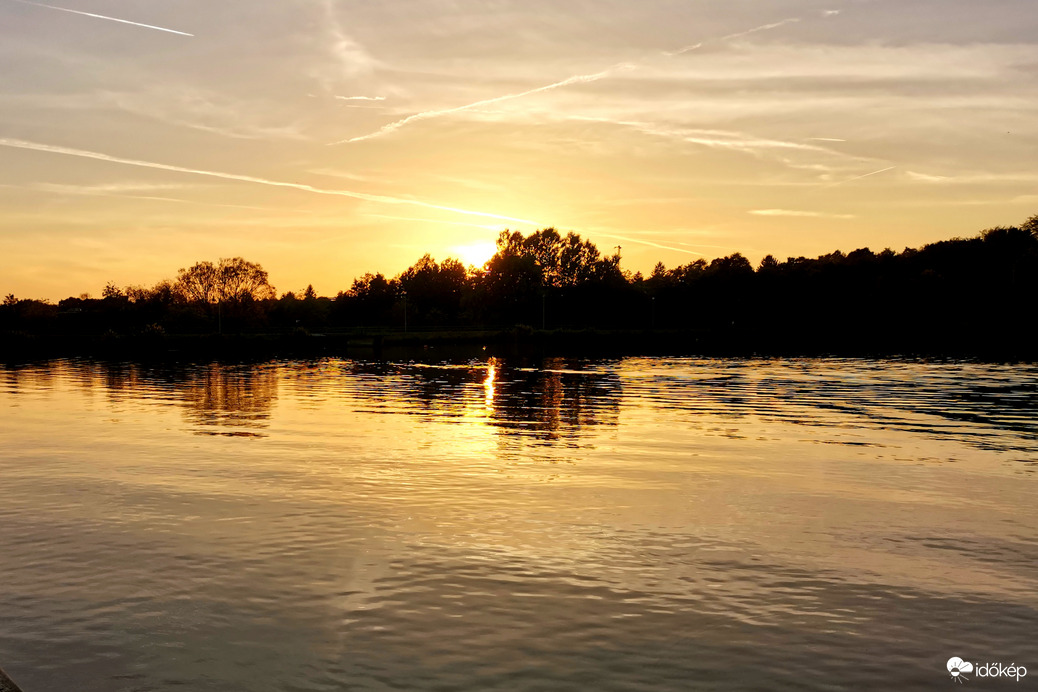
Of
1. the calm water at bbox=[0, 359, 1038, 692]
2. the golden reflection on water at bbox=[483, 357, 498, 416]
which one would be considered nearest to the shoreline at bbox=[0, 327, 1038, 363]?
the golden reflection on water at bbox=[483, 357, 498, 416]

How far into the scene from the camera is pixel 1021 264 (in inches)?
6816

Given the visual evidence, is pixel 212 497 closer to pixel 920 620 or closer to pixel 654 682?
pixel 654 682

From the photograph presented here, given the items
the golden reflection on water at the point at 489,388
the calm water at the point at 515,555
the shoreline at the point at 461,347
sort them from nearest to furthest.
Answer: the calm water at the point at 515,555 → the golden reflection on water at the point at 489,388 → the shoreline at the point at 461,347

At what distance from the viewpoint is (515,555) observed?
15266 millimetres

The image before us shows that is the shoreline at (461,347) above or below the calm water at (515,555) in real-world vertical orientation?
above

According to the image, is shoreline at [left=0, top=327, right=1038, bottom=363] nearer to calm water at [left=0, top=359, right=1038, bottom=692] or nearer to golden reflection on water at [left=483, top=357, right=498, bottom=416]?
golden reflection on water at [left=483, top=357, right=498, bottom=416]

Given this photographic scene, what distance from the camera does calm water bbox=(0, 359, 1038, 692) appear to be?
1064 centimetres

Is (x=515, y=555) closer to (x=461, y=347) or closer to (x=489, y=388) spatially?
(x=489, y=388)

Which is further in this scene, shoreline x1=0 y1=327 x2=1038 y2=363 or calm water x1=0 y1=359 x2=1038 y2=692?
shoreline x1=0 y1=327 x2=1038 y2=363

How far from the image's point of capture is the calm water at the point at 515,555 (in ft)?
34.9

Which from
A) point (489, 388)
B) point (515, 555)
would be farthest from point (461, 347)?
point (515, 555)

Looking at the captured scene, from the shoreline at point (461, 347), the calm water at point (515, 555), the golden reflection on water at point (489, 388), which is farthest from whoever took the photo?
the shoreline at point (461, 347)

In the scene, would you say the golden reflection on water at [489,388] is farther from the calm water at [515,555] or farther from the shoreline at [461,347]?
the shoreline at [461,347]

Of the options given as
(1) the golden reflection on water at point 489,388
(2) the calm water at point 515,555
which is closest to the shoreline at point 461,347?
(1) the golden reflection on water at point 489,388
